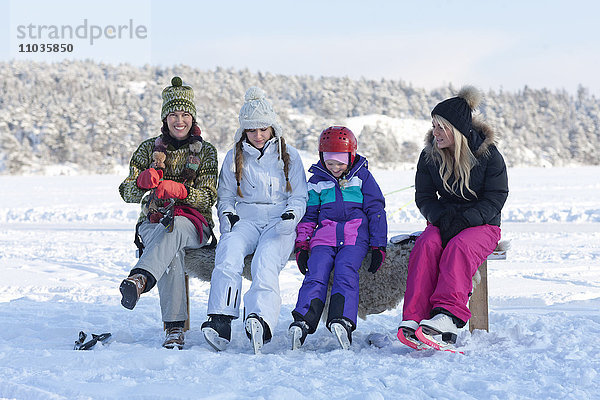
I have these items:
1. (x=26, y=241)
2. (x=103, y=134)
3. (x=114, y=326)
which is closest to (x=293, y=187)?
(x=114, y=326)

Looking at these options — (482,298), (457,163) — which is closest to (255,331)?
(482,298)

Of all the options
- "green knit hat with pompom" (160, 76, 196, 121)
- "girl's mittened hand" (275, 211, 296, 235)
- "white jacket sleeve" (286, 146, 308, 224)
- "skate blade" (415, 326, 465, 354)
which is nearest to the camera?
"skate blade" (415, 326, 465, 354)

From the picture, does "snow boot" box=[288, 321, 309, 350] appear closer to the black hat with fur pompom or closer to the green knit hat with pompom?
the black hat with fur pompom

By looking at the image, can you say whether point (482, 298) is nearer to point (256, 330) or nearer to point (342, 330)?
point (342, 330)

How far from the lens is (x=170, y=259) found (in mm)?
3344

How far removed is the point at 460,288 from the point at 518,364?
19.0 inches

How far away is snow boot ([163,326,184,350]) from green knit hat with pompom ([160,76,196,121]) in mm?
1418

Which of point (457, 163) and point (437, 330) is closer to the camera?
point (437, 330)

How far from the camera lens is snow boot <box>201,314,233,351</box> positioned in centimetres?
305

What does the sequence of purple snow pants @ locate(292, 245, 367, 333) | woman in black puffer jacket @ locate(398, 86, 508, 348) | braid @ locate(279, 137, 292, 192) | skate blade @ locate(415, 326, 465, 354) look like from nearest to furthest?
skate blade @ locate(415, 326, 465, 354) → woman in black puffer jacket @ locate(398, 86, 508, 348) → purple snow pants @ locate(292, 245, 367, 333) → braid @ locate(279, 137, 292, 192)

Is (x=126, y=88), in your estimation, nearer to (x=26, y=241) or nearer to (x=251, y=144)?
(x=26, y=241)

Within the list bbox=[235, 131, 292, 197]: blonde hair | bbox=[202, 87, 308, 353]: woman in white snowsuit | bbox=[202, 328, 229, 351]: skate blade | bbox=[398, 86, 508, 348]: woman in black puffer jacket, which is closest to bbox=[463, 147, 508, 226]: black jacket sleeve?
bbox=[398, 86, 508, 348]: woman in black puffer jacket

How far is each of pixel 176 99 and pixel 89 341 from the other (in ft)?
5.43

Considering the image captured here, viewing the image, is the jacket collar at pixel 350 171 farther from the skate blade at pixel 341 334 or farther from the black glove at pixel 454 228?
the skate blade at pixel 341 334
